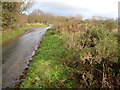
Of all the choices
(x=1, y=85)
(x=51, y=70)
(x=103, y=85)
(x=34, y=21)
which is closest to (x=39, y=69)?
(x=51, y=70)

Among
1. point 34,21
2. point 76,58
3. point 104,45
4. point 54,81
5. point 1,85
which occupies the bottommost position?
point 1,85

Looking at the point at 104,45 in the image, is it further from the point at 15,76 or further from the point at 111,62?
the point at 15,76

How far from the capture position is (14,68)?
19.7 feet

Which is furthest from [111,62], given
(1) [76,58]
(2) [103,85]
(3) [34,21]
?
(3) [34,21]

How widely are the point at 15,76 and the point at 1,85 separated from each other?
28.5 inches

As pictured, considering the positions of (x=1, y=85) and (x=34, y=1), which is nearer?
(x=1, y=85)

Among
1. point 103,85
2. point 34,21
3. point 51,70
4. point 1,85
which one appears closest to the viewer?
point 103,85

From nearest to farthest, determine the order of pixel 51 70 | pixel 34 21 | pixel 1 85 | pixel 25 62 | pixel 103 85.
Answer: pixel 103 85 < pixel 1 85 < pixel 51 70 < pixel 25 62 < pixel 34 21

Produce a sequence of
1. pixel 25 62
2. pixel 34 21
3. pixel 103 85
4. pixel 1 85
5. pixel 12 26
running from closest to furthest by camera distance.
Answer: pixel 103 85, pixel 1 85, pixel 25 62, pixel 12 26, pixel 34 21

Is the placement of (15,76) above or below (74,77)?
below

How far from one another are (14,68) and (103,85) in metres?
4.81

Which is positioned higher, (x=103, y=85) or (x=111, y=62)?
(x=111, y=62)

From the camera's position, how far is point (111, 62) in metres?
4.00

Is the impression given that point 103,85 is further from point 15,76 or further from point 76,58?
point 15,76
